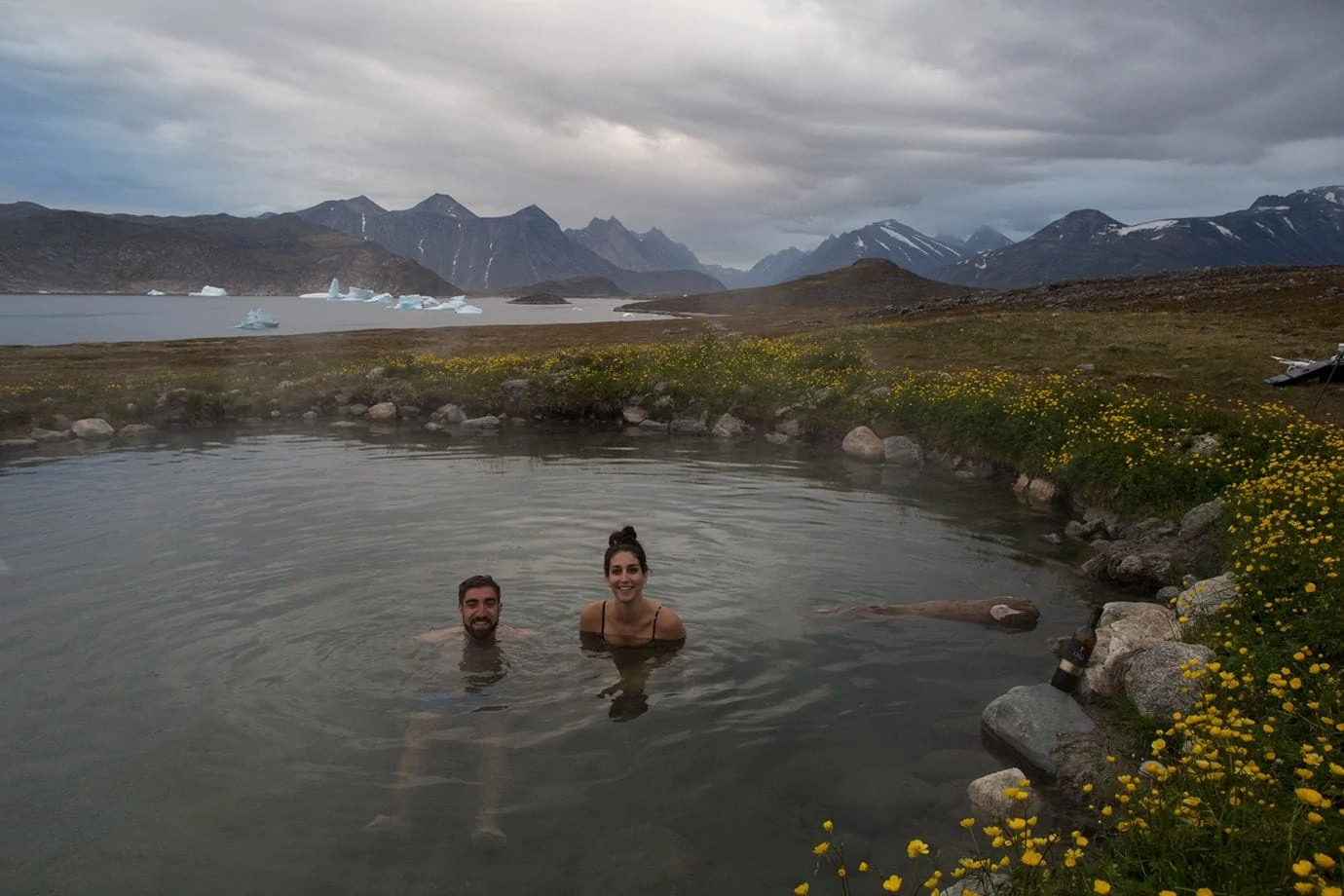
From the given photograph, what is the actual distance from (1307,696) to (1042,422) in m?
13.7

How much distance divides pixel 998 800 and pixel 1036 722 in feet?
4.53

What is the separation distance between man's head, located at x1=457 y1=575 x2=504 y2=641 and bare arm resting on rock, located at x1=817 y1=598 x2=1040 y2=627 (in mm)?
4547

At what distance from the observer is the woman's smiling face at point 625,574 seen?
950 cm

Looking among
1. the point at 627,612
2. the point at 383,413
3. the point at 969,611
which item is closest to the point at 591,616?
the point at 627,612

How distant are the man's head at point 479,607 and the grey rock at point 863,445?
49.8 feet

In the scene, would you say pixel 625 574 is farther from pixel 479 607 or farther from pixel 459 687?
pixel 459 687

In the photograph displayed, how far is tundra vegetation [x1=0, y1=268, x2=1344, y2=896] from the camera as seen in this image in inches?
185

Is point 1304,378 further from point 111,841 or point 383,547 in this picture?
point 111,841

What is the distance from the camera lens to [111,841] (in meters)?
6.45

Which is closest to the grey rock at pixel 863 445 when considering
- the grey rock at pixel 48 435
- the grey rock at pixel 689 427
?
the grey rock at pixel 689 427

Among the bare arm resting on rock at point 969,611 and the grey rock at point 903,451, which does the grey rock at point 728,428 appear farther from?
the bare arm resting on rock at point 969,611

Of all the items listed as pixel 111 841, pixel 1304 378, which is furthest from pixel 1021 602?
pixel 1304 378

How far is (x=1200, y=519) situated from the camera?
1266cm

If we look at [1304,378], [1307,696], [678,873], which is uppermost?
[1304,378]
